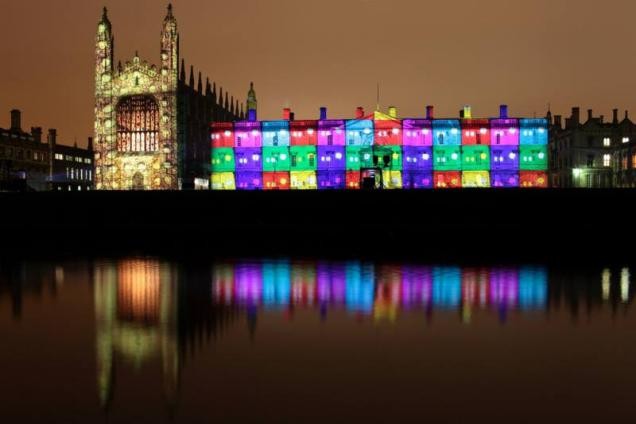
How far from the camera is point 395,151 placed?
71.8 meters

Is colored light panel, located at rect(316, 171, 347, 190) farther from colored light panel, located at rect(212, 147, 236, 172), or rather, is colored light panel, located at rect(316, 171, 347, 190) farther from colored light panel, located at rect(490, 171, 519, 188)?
colored light panel, located at rect(490, 171, 519, 188)

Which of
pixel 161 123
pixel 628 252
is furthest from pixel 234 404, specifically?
pixel 161 123

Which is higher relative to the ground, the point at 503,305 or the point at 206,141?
the point at 206,141

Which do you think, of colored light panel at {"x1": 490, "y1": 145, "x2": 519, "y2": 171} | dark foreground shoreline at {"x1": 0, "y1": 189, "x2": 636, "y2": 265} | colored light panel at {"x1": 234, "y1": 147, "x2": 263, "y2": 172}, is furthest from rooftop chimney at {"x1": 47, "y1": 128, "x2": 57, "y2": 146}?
dark foreground shoreline at {"x1": 0, "y1": 189, "x2": 636, "y2": 265}

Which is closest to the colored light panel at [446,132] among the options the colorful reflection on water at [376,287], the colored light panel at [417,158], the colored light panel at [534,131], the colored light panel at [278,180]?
the colored light panel at [417,158]

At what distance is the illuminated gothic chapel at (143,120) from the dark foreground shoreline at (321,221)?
1459 inches

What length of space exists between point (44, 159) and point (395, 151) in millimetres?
48041

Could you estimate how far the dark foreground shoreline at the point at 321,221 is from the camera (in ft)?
75.5

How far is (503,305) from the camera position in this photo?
37.6 feet

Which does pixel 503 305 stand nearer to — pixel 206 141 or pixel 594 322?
pixel 594 322

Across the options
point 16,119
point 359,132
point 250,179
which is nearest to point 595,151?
point 359,132

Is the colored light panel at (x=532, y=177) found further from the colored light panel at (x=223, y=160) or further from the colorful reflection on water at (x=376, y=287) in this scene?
the colorful reflection on water at (x=376, y=287)

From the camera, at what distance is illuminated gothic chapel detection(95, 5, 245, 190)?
69.4 m

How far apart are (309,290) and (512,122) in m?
63.9
